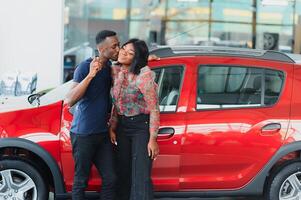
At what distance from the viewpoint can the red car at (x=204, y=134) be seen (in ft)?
16.2

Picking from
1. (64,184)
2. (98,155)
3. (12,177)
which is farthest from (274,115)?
(12,177)

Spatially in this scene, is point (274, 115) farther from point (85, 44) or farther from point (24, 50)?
point (85, 44)

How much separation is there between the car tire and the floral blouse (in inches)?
50.2

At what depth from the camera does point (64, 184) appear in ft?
16.3

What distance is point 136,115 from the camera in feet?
15.4

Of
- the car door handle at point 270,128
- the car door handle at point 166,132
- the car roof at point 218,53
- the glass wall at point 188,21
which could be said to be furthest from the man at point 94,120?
the glass wall at point 188,21

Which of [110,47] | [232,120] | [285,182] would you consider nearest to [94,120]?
[110,47]

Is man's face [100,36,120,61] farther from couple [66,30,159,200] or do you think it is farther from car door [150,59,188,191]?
car door [150,59,188,191]

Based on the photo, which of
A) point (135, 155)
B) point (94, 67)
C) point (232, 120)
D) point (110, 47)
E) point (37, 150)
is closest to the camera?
point (94, 67)

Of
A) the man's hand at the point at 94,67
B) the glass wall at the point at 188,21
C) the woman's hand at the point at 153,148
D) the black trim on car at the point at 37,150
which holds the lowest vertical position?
the black trim on car at the point at 37,150

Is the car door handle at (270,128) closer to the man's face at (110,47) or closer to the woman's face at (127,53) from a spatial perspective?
the woman's face at (127,53)

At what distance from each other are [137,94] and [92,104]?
0.38m

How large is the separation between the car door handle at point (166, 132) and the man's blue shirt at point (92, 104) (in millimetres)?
498

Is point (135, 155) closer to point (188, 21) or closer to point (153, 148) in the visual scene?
point (153, 148)
